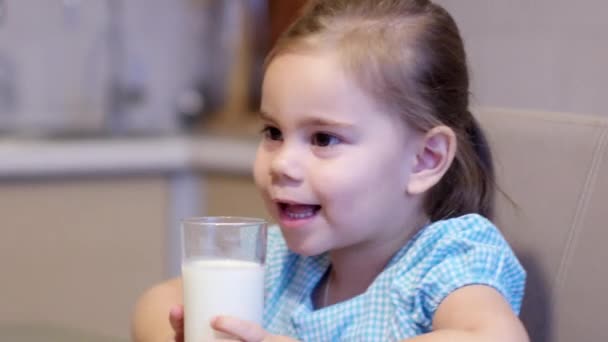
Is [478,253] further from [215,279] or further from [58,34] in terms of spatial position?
[58,34]

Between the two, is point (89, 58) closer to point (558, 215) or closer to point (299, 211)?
point (299, 211)

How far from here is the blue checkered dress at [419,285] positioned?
1.06 meters

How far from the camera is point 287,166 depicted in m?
1.09

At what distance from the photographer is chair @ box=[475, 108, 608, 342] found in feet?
3.62

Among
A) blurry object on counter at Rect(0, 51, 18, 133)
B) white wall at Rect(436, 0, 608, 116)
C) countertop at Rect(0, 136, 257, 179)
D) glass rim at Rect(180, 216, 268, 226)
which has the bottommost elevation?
countertop at Rect(0, 136, 257, 179)

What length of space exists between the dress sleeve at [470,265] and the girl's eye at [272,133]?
22 cm

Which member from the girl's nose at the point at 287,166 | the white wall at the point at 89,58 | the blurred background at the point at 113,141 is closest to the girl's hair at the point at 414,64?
the girl's nose at the point at 287,166

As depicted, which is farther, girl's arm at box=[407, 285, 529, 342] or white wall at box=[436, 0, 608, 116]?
white wall at box=[436, 0, 608, 116]

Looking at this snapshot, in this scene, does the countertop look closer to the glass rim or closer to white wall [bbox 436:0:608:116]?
white wall [bbox 436:0:608:116]

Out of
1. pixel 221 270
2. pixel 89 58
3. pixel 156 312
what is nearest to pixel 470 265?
pixel 221 270

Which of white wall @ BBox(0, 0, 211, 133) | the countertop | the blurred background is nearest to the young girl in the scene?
the blurred background

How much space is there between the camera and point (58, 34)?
8.14 feet

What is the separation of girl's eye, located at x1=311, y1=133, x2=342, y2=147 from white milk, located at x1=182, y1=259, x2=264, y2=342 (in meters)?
0.16

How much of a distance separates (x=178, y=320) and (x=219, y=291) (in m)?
0.12
